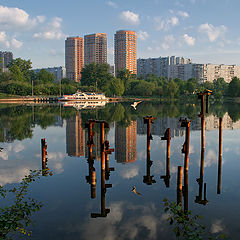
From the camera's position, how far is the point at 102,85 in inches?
6683

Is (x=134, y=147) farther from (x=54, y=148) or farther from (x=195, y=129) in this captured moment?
(x=195, y=129)

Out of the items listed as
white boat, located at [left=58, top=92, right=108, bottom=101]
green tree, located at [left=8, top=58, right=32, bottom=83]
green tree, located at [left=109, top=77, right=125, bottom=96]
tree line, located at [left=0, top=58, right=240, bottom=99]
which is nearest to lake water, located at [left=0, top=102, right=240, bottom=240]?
white boat, located at [left=58, top=92, right=108, bottom=101]

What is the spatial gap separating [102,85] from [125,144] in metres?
139

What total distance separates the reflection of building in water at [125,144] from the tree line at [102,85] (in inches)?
3840

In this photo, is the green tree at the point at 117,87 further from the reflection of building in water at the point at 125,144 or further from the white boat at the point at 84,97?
the reflection of building in water at the point at 125,144

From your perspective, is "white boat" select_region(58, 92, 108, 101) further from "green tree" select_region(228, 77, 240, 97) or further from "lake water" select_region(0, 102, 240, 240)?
"lake water" select_region(0, 102, 240, 240)

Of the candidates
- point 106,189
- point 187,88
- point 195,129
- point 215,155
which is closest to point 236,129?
point 195,129

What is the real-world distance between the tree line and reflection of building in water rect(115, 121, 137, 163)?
97529 mm

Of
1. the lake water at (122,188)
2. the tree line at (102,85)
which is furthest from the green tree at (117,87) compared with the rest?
the lake water at (122,188)

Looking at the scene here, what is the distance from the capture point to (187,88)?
6048 inches

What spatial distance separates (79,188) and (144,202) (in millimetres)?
4702

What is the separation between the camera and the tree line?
452 ft

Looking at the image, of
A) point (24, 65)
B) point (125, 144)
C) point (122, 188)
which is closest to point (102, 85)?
point (24, 65)

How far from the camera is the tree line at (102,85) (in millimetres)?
137875
